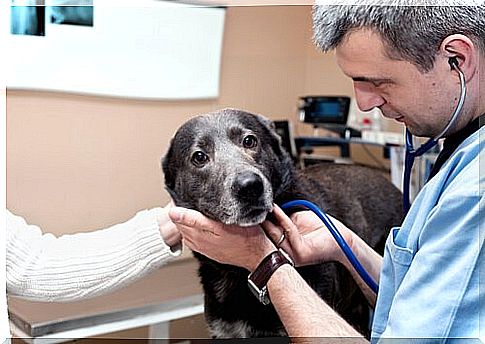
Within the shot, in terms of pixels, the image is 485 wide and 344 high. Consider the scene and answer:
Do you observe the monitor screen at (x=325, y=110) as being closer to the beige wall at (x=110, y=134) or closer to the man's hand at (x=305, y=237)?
the beige wall at (x=110, y=134)

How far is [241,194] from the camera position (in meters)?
0.85

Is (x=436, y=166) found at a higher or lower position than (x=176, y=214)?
higher

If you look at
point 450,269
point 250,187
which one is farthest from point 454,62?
point 250,187

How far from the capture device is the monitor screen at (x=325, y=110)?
3.49 ft

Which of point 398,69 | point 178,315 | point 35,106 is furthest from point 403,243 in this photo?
point 35,106

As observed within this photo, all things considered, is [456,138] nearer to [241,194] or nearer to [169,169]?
[241,194]

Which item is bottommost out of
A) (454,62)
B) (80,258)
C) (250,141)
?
(80,258)

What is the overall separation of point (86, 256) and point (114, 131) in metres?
0.20

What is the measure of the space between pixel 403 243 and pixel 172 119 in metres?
0.42

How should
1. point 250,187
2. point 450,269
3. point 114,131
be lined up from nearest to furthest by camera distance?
point 450,269 < point 250,187 < point 114,131

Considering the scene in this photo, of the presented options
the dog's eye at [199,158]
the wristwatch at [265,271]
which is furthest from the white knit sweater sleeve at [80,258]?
the wristwatch at [265,271]

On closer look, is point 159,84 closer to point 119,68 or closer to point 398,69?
point 119,68

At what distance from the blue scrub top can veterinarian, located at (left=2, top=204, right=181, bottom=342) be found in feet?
1.49

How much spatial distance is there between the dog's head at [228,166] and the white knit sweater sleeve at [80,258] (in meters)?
0.10
